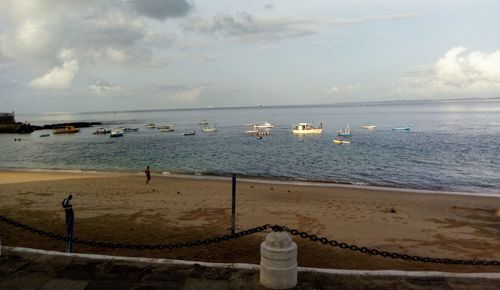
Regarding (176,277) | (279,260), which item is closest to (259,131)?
(176,277)

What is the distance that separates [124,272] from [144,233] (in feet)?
21.5

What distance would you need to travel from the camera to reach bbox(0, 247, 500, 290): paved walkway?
21.5 ft

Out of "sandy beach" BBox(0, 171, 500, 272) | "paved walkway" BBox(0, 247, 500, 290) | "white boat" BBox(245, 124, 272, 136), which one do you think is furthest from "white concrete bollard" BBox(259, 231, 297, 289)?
"white boat" BBox(245, 124, 272, 136)

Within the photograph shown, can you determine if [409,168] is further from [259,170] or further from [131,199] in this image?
[131,199]

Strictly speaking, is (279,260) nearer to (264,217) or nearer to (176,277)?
(176,277)

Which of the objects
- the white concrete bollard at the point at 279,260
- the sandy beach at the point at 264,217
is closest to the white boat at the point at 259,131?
the sandy beach at the point at 264,217

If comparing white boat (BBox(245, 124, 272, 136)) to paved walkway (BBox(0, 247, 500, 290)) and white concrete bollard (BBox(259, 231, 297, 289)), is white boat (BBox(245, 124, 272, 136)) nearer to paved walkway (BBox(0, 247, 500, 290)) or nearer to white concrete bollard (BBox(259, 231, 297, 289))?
paved walkway (BBox(0, 247, 500, 290))

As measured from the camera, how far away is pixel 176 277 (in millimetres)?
6895

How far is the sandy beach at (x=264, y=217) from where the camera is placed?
38.1ft

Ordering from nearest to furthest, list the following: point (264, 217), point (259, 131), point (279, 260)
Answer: point (279, 260) → point (264, 217) → point (259, 131)

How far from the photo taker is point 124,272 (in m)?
7.11

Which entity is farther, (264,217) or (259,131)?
(259,131)

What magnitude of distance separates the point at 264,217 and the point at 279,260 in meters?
10.4

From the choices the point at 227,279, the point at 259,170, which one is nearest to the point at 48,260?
the point at 227,279
